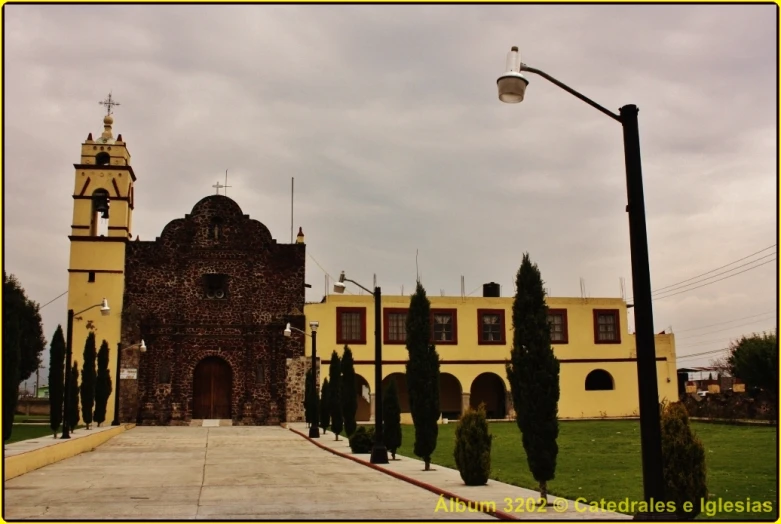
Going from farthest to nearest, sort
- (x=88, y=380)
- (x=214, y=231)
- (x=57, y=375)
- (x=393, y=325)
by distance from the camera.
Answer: (x=214, y=231)
(x=393, y=325)
(x=88, y=380)
(x=57, y=375)

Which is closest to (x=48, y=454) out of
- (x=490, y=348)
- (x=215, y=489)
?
(x=215, y=489)

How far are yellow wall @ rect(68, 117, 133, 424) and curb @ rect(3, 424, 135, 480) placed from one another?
12577mm

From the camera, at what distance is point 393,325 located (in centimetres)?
4181

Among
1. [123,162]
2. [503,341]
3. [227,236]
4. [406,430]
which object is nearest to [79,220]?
[123,162]

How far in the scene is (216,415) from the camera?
41.2m

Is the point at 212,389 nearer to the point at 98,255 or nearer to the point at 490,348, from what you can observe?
the point at 98,255

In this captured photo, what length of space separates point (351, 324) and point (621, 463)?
80.0 ft

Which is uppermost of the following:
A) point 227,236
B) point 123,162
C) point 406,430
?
point 123,162

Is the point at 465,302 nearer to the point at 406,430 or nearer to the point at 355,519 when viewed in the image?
the point at 406,430

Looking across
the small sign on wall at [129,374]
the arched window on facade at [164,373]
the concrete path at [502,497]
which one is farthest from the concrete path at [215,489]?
the arched window on facade at [164,373]

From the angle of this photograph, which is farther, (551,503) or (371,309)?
(371,309)

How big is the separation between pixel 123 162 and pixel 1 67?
3558 cm

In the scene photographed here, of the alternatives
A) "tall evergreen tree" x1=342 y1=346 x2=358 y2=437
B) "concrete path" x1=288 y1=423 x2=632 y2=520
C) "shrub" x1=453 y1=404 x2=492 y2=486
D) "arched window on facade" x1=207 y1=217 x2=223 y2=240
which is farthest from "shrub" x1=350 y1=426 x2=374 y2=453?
"arched window on facade" x1=207 y1=217 x2=223 y2=240

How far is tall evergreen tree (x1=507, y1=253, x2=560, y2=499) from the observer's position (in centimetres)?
1199
